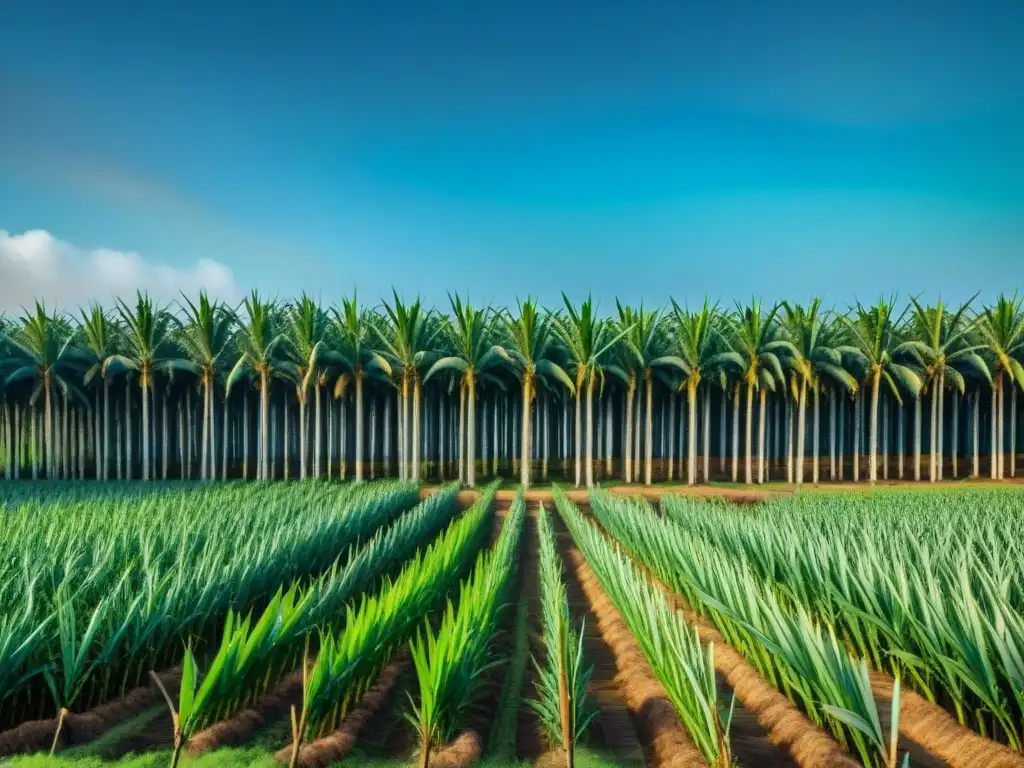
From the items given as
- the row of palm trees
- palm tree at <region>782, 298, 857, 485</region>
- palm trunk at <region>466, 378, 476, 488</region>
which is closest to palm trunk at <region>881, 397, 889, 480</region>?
the row of palm trees

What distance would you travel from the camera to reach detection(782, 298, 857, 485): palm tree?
24578 mm

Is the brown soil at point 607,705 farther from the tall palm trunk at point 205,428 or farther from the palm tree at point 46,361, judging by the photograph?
the palm tree at point 46,361

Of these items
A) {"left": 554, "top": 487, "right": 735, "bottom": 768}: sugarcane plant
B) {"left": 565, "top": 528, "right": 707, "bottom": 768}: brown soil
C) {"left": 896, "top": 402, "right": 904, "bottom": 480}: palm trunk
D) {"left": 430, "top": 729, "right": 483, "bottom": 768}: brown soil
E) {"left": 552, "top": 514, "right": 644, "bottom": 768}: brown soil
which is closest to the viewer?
{"left": 554, "top": 487, "right": 735, "bottom": 768}: sugarcane plant

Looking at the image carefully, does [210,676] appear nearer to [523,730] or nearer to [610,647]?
[523,730]

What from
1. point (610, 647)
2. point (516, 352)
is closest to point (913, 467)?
point (516, 352)

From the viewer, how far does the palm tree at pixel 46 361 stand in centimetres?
2394

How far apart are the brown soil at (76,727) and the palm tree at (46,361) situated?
74.2ft

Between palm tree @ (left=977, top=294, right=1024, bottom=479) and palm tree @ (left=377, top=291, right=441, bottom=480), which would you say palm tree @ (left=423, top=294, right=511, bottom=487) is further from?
palm tree @ (left=977, top=294, right=1024, bottom=479)

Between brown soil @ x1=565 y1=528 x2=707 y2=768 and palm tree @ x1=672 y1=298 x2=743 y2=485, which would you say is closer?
brown soil @ x1=565 y1=528 x2=707 y2=768

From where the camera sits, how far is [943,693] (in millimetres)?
4457

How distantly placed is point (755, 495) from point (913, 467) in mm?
13326

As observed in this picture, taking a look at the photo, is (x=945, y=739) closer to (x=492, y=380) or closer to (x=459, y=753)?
(x=459, y=753)

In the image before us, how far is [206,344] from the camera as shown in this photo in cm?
2378

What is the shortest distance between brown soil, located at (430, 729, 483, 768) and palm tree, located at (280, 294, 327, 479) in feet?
64.5
